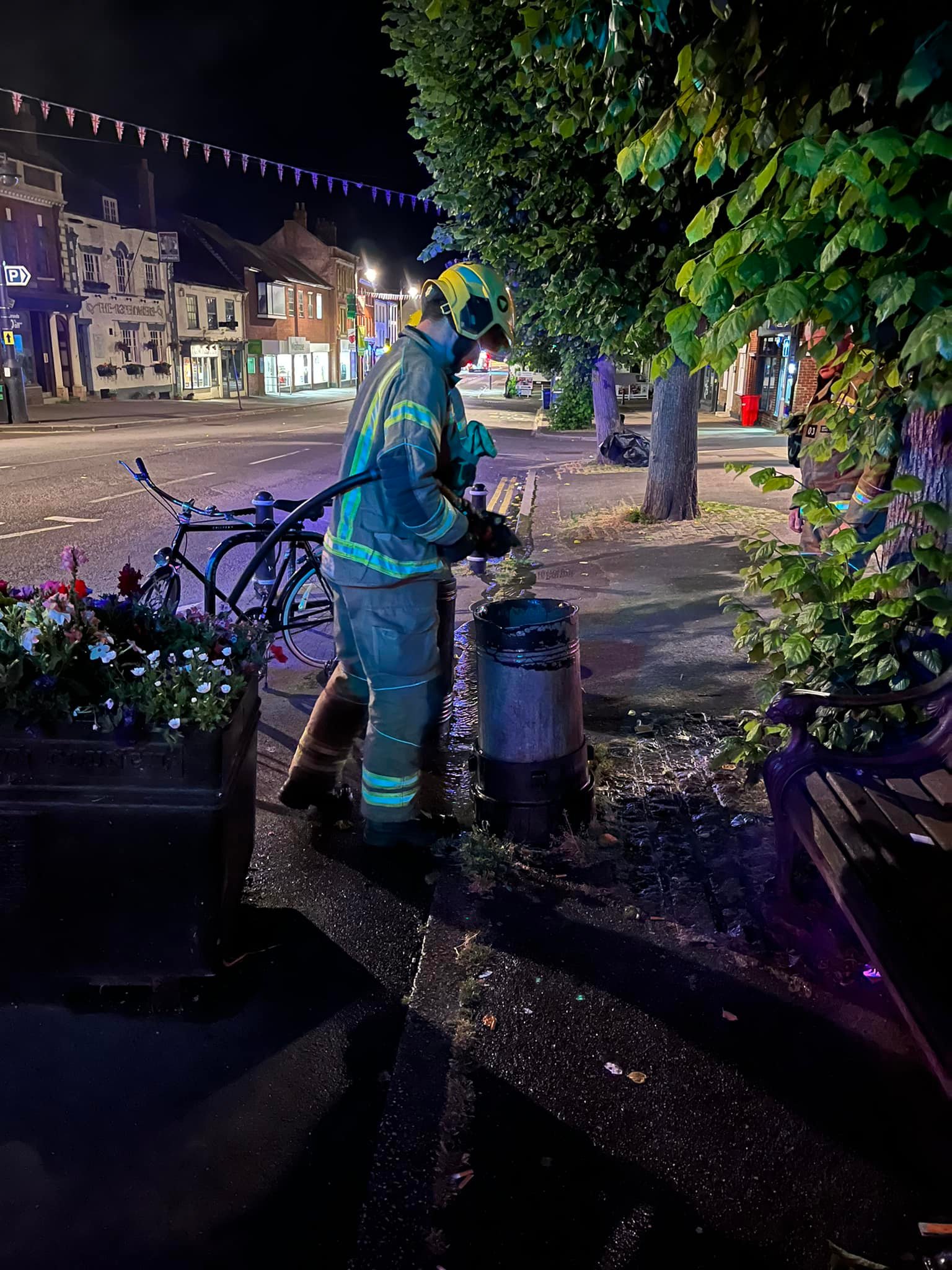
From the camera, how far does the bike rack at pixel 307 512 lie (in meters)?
3.71

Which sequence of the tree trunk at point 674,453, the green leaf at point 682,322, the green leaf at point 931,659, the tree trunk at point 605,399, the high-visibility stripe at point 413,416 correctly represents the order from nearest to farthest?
the green leaf at point 682,322
the green leaf at point 931,659
the high-visibility stripe at point 413,416
the tree trunk at point 674,453
the tree trunk at point 605,399

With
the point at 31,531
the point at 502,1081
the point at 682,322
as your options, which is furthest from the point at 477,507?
the point at 502,1081

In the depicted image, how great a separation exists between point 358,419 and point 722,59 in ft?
6.17

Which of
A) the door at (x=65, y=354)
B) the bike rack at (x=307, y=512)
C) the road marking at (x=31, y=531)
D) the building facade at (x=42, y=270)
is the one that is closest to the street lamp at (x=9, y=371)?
the building facade at (x=42, y=270)

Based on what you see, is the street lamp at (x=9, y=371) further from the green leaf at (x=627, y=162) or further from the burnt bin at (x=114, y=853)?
the green leaf at (x=627, y=162)

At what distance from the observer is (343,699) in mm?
4211

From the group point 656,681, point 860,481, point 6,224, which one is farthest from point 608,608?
point 6,224

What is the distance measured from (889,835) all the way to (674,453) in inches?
367

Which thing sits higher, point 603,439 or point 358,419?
point 358,419

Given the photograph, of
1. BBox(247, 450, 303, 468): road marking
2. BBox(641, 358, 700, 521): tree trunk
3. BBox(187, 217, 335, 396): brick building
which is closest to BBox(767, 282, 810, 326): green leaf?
BBox(641, 358, 700, 521): tree trunk

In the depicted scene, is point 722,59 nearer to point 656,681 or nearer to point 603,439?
point 656,681

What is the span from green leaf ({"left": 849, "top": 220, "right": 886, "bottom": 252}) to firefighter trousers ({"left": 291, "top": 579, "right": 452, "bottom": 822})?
205 cm

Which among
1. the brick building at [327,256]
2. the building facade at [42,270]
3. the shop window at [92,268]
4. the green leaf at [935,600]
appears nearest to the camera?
the green leaf at [935,600]

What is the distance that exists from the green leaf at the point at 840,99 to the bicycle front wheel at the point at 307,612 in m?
4.00
